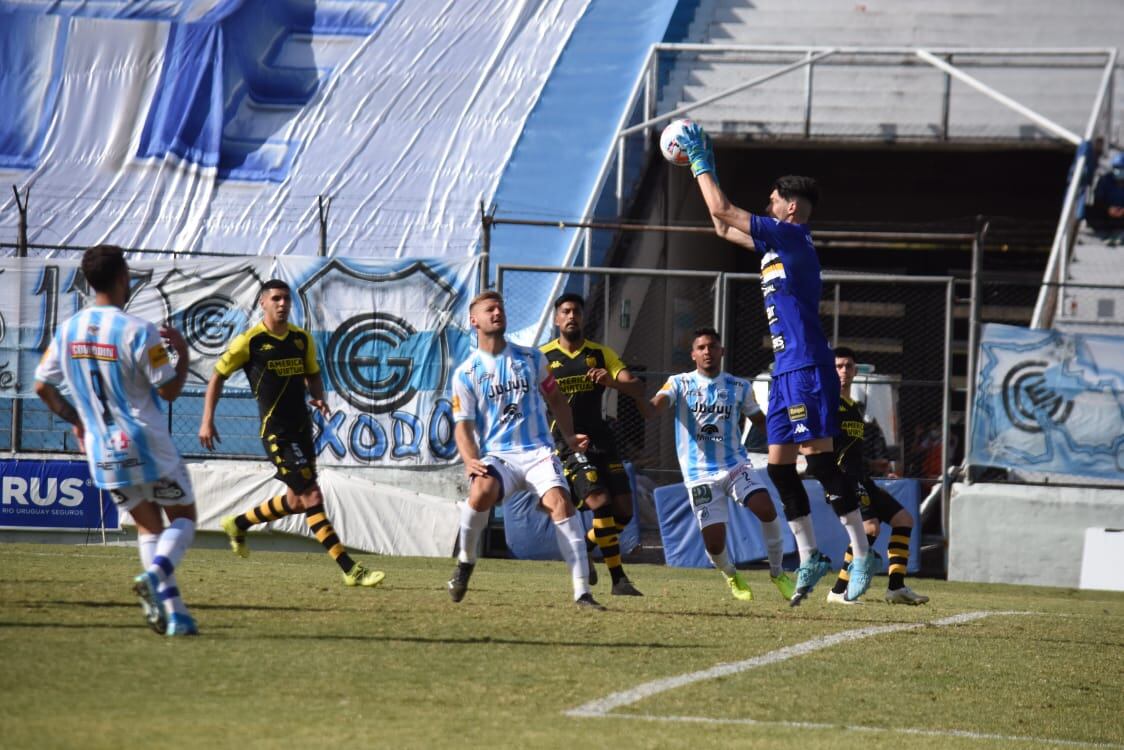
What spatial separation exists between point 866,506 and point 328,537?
4159 millimetres

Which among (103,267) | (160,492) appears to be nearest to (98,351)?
(103,267)

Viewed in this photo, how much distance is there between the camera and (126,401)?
741 centimetres

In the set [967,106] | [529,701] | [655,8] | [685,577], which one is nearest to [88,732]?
[529,701]

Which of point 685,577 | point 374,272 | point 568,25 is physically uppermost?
point 568,25

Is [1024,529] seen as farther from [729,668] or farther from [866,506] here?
[729,668]

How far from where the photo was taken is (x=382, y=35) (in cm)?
2806

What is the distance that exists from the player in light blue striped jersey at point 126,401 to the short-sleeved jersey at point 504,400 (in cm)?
259

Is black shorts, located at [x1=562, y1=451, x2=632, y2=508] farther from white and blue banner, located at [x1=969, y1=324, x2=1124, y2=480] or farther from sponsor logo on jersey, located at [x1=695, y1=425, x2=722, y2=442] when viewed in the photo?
white and blue banner, located at [x1=969, y1=324, x2=1124, y2=480]

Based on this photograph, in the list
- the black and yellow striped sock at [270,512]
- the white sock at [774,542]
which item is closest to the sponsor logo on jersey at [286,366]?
the black and yellow striped sock at [270,512]

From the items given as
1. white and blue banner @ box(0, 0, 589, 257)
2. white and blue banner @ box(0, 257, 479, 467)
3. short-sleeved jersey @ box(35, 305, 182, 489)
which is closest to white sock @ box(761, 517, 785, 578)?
white and blue banner @ box(0, 257, 479, 467)

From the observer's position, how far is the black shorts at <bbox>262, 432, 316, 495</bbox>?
38.4 ft

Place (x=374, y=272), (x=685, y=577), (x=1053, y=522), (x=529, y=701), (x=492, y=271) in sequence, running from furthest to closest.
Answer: (x=492, y=271) < (x=374, y=272) < (x=1053, y=522) < (x=685, y=577) < (x=529, y=701)

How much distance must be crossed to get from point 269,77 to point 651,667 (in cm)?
2158

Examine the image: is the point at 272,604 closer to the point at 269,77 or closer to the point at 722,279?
the point at 722,279
